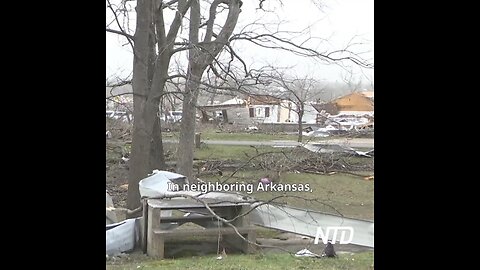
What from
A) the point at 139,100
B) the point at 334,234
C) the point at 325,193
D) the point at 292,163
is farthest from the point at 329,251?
the point at 139,100

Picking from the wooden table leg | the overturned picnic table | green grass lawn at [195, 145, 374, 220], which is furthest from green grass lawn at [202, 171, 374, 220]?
the wooden table leg

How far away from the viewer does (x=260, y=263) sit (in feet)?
7.72

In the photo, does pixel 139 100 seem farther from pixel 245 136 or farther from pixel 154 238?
pixel 154 238

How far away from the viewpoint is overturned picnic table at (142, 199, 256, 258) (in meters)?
2.38

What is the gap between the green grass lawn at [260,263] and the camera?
233cm

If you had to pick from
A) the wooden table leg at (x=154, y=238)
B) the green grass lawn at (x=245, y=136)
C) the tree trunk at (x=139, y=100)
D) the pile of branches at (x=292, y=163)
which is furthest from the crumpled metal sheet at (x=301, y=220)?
the tree trunk at (x=139, y=100)

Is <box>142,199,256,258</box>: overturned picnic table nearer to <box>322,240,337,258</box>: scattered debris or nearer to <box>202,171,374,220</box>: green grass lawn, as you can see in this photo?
<box>202,171,374,220</box>: green grass lawn

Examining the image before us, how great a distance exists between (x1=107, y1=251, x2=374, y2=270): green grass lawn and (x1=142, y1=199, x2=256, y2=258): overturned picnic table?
0.17 ft

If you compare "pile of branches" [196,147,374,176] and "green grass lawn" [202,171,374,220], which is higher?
"pile of branches" [196,147,374,176]
